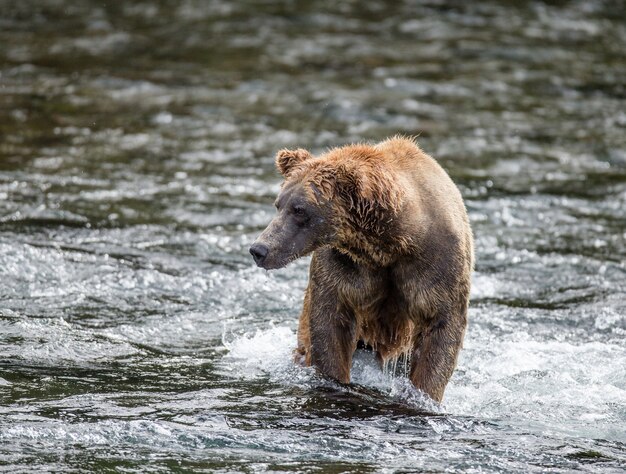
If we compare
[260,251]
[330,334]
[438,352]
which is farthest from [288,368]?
[260,251]

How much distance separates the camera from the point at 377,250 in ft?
21.2

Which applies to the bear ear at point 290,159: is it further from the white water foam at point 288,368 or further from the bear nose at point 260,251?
the white water foam at point 288,368

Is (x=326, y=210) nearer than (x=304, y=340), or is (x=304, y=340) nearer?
(x=326, y=210)

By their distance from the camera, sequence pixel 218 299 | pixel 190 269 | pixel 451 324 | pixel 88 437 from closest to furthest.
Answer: pixel 88 437 < pixel 451 324 < pixel 218 299 < pixel 190 269

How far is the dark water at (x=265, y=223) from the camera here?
6.09 m

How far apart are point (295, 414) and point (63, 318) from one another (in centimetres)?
251

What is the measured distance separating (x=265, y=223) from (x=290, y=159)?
4.68 metres

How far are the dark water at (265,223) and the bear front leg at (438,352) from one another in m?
0.18

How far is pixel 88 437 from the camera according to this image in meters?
5.81

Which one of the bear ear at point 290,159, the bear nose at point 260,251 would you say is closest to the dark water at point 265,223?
the bear nose at point 260,251

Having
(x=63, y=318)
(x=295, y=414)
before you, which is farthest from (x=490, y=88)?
(x=295, y=414)

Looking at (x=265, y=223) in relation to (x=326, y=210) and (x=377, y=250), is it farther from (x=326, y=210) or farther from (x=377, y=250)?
(x=326, y=210)

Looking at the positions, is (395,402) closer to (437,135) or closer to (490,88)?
(437,135)

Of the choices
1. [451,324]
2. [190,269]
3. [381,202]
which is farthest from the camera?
[190,269]
